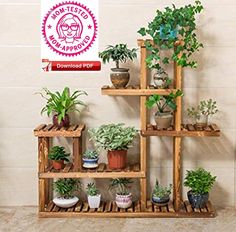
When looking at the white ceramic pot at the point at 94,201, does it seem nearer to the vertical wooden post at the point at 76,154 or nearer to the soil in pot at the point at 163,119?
the vertical wooden post at the point at 76,154

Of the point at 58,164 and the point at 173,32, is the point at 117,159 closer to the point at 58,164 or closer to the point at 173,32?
the point at 58,164

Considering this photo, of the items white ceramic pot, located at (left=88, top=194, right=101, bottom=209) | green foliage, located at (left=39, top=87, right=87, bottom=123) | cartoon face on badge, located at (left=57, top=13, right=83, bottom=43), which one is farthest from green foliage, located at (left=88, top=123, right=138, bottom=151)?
cartoon face on badge, located at (left=57, top=13, right=83, bottom=43)

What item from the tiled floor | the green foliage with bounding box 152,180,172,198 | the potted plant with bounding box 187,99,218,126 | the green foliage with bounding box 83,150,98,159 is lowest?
the tiled floor

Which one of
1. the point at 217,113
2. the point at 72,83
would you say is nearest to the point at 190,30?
the point at 217,113

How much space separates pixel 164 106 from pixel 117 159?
0.43m

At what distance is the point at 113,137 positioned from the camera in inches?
114

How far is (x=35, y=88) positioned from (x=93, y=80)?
38cm

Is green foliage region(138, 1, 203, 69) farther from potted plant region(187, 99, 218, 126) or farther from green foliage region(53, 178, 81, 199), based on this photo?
green foliage region(53, 178, 81, 199)

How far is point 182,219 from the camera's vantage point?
2.85m

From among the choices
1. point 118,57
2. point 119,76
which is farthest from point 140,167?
point 118,57

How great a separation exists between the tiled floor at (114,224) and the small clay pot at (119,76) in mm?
814

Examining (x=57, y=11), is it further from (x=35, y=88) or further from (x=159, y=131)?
(x=159, y=131)

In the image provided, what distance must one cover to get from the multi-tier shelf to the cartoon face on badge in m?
0.41

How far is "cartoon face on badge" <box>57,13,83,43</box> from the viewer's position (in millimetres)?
3023
